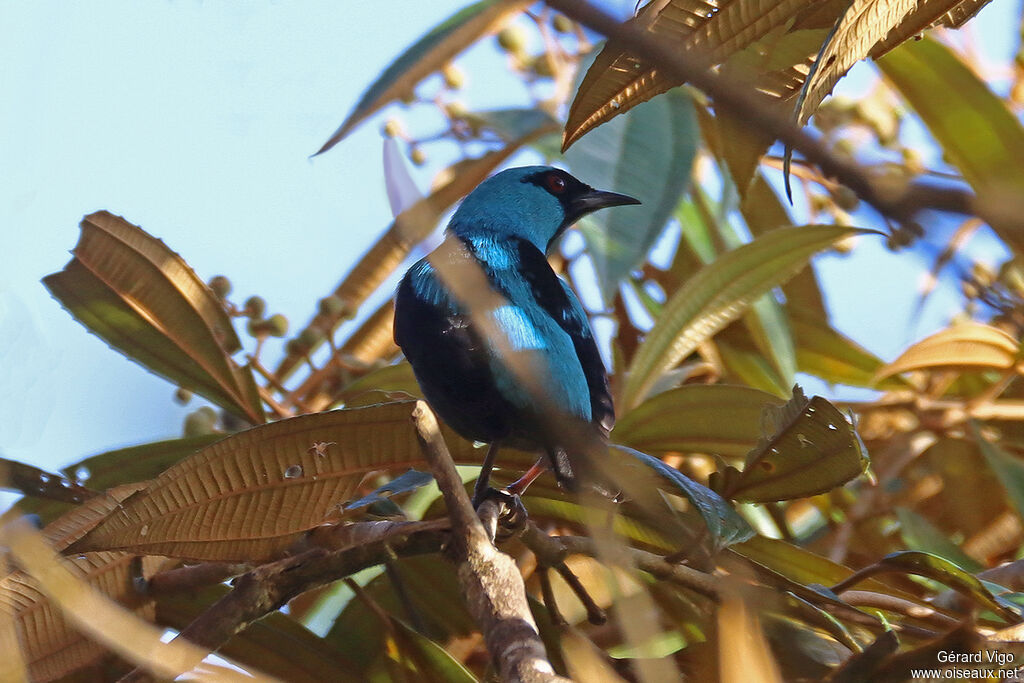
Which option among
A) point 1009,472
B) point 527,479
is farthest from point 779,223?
point 527,479

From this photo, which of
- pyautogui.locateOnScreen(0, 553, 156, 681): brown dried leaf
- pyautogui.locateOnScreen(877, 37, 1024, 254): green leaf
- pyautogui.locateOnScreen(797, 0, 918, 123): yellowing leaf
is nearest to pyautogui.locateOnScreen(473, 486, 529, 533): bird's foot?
pyautogui.locateOnScreen(0, 553, 156, 681): brown dried leaf

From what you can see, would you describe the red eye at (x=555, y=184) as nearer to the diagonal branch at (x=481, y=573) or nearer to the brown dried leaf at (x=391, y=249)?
the brown dried leaf at (x=391, y=249)

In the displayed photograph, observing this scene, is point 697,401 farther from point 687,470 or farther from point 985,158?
point 985,158

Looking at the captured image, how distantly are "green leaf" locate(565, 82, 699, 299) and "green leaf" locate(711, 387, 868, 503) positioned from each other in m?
0.65

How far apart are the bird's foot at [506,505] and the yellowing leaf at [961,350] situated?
54.3 inches

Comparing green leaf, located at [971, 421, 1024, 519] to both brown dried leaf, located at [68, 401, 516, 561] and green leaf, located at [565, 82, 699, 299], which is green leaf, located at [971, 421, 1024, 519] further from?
brown dried leaf, located at [68, 401, 516, 561]

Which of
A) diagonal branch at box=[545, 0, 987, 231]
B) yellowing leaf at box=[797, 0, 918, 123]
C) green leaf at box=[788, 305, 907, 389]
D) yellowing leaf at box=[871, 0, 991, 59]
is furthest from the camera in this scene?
green leaf at box=[788, 305, 907, 389]

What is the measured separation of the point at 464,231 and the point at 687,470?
1.05m

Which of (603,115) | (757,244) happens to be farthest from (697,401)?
(603,115)

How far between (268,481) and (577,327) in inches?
30.3

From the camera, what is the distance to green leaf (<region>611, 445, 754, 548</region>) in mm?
1716

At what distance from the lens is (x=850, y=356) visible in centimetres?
343

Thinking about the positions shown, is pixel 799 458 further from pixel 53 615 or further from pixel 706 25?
pixel 53 615

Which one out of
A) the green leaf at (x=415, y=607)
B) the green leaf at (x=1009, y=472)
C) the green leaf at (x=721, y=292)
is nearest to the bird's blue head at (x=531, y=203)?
the green leaf at (x=721, y=292)
